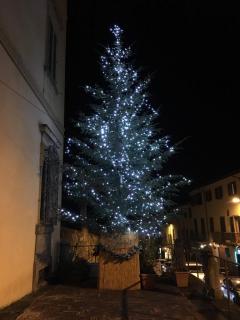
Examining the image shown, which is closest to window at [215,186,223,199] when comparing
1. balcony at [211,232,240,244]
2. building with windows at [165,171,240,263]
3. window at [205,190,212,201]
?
building with windows at [165,171,240,263]

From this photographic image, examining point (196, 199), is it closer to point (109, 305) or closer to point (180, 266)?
point (180, 266)

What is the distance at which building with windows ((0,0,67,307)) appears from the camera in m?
7.17

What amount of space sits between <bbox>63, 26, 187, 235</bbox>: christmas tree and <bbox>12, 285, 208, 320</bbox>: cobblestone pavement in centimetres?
196

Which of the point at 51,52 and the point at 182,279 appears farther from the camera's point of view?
the point at 51,52

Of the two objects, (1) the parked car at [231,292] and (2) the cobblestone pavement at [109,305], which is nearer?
(2) the cobblestone pavement at [109,305]

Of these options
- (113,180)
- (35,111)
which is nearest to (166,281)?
(113,180)

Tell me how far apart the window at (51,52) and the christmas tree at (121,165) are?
1413mm

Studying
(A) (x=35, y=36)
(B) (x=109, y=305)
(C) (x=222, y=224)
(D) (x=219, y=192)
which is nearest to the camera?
(B) (x=109, y=305)

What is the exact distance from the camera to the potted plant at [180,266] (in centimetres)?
965

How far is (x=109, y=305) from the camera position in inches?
293

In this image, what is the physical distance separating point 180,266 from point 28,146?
18.0 feet

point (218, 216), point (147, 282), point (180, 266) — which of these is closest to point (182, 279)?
point (180, 266)

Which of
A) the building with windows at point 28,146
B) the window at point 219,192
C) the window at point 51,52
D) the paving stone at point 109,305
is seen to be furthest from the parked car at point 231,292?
the window at point 219,192

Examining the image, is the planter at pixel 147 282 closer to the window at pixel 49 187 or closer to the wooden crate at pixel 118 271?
the wooden crate at pixel 118 271
